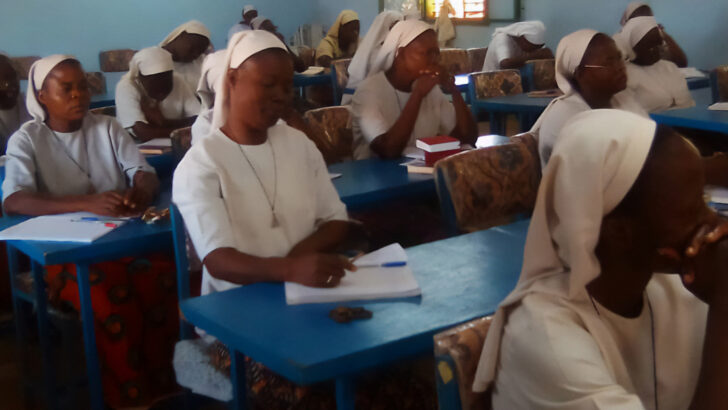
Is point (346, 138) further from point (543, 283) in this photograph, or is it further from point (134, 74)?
point (543, 283)

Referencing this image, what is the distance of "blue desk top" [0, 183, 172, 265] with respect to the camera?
2346mm

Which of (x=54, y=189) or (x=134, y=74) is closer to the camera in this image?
(x=54, y=189)

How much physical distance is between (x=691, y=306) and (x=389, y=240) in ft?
7.25

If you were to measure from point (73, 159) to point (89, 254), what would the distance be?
79 centimetres

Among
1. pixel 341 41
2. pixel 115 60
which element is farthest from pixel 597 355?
pixel 115 60

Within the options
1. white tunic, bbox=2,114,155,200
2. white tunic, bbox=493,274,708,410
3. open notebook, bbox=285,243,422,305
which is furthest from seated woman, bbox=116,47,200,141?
white tunic, bbox=493,274,708,410

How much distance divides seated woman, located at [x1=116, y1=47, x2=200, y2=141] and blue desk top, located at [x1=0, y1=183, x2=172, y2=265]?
1802 millimetres

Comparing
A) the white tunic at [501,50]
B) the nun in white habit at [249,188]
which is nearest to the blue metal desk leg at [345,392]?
the nun in white habit at [249,188]

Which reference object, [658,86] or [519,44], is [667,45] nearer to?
[519,44]

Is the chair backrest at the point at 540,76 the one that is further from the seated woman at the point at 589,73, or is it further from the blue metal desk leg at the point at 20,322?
the blue metal desk leg at the point at 20,322

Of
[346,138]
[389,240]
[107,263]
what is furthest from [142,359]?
[346,138]

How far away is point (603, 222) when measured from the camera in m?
1.11

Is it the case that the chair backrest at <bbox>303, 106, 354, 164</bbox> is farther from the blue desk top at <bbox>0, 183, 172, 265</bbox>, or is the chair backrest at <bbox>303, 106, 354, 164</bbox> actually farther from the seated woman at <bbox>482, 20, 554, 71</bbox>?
the seated woman at <bbox>482, 20, 554, 71</bbox>

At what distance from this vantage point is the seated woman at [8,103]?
4.25 metres
